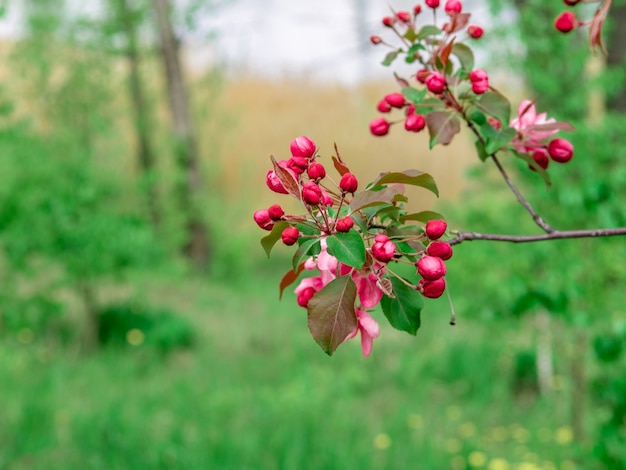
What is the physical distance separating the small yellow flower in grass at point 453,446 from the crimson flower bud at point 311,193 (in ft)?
8.02

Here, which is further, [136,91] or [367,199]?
[136,91]

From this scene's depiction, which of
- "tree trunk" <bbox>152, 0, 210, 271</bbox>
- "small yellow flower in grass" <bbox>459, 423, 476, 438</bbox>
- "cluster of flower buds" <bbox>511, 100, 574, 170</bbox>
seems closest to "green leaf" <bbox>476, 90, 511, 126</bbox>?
"cluster of flower buds" <bbox>511, 100, 574, 170</bbox>

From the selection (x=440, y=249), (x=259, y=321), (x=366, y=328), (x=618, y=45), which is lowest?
(x=259, y=321)

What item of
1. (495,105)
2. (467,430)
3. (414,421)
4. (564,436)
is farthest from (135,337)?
(495,105)

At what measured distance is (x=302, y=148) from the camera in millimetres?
808

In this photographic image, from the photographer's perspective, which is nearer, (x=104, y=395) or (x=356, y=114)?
(x=104, y=395)

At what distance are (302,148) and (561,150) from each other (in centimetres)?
40

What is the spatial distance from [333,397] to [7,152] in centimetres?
245

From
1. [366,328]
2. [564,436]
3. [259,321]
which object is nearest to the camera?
[366,328]

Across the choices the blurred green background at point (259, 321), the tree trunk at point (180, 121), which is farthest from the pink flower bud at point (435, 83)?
the tree trunk at point (180, 121)

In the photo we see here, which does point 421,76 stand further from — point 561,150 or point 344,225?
point 344,225

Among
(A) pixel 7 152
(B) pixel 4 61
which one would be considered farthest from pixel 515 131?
(B) pixel 4 61

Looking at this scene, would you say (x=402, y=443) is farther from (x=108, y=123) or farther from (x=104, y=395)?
(x=108, y=123)

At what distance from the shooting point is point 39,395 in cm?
352
